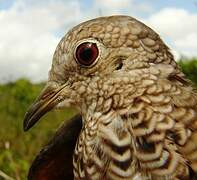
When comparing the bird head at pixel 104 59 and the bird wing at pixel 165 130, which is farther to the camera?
the bird head at pixel 104 59

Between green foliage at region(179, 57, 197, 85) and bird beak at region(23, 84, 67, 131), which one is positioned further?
green foliage at region(179, 57, 197, 85)

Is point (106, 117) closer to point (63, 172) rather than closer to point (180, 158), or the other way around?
point (180, 158)

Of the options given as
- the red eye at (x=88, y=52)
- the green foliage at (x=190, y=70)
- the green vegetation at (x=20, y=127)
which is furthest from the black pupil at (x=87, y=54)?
the green foliage at (x=190, y=70)

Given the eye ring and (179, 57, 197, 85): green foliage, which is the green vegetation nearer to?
(179, 57, 197, 85): green foliage

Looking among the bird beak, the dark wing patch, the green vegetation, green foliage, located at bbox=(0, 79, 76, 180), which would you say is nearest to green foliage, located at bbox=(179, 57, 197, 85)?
the green vegetation

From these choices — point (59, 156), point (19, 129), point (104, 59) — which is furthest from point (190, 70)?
point (104, 59)

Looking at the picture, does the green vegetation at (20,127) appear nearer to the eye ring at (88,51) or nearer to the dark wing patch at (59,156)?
the dark wing patch at (59,156)
